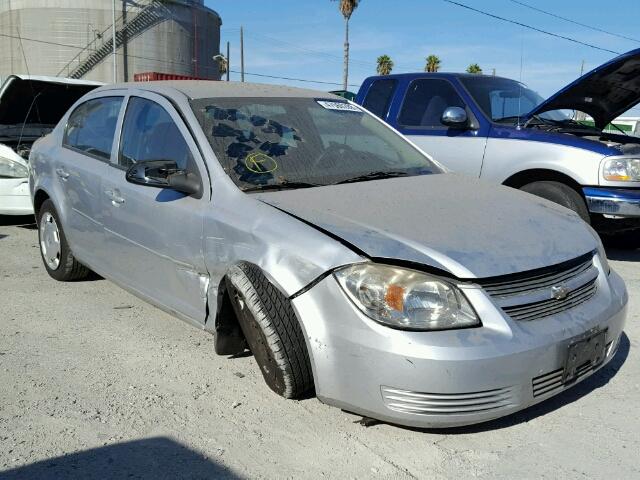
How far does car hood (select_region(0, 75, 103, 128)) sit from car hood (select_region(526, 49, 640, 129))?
5419 mm

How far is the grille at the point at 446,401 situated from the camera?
257 centimetres

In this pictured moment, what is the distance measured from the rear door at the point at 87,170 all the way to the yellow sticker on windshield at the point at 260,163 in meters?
1.26

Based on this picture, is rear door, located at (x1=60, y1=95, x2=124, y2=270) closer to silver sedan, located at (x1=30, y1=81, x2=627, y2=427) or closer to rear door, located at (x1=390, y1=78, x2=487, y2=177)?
silver sedan, located at (x1=30, y1=81, x2=627, y2=427)

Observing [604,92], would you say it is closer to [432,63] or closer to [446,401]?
[446,401]

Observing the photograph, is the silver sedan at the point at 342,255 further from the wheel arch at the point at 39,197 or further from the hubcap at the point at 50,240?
the wheel arch at the point at 39,197

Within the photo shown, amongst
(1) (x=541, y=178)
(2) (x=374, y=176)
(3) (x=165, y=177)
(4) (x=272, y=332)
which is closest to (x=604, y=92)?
(1) (x=541, y=178)

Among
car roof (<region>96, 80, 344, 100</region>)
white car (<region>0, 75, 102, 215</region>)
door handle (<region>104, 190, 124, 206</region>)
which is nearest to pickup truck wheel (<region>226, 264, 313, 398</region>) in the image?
door handle (<region>104, 190, 124, 206</region>)

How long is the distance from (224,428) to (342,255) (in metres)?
0.98

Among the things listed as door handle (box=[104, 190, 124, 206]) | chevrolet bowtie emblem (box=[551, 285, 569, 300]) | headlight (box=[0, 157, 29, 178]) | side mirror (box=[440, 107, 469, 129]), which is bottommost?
headlight (box=[0, 157, 29, 178])

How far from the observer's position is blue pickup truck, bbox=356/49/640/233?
18.5 ft

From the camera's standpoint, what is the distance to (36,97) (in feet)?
25.9

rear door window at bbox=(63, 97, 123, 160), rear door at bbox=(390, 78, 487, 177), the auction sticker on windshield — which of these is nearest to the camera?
the auction sticker on windshield

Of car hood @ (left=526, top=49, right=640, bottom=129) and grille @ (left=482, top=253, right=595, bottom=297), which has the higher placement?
car hood @ (left=526, top=49, right=640, bottom=129)

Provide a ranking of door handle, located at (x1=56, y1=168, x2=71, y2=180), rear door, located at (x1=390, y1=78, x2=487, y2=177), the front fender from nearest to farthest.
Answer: door handle, located at (x1=56, y1=168, x2=71, y2=180), the front fender, rear door, located at (x1=390, y1=78, x2=487, y2=177)
